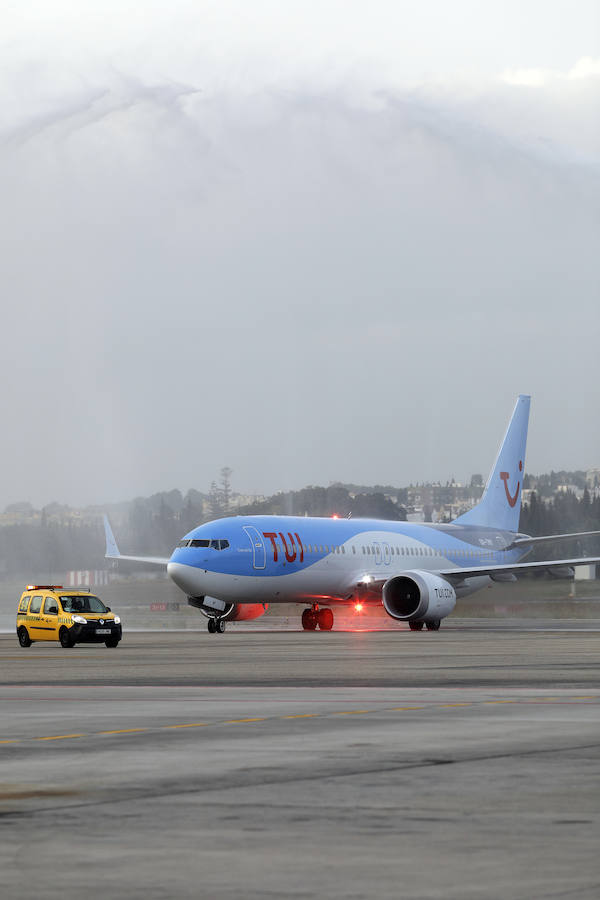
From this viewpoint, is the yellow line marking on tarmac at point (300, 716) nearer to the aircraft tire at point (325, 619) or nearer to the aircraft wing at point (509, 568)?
the aircraft wing at point (509, 568)

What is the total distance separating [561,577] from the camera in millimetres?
81125

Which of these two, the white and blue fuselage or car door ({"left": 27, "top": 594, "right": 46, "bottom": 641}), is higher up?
the white and blue fuselage

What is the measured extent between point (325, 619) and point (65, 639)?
25.0 metres

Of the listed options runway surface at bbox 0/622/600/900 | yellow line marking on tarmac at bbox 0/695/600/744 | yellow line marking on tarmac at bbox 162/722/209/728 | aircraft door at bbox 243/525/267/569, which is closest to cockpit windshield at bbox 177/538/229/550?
aircraft door at bbox 243/525/267/569

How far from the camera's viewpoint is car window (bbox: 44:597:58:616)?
54.2 m

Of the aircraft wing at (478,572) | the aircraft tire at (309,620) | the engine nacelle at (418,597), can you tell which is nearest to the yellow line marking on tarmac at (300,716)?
the engine nacelle at (418,597)

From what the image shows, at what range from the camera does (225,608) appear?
71500mm

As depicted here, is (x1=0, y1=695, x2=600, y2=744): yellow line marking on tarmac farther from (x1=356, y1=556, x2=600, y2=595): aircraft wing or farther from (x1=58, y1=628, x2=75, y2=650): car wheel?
(x1=356, y1=556, x2=600, y2=595): aircraft wing

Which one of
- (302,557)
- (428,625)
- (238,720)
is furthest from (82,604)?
(238,720)

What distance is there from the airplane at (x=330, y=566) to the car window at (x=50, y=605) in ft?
43.7

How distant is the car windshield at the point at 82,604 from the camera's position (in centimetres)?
5438

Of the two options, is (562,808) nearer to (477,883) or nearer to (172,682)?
(477,883)

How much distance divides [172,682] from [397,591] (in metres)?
42.5

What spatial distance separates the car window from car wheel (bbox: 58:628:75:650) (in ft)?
3.89
